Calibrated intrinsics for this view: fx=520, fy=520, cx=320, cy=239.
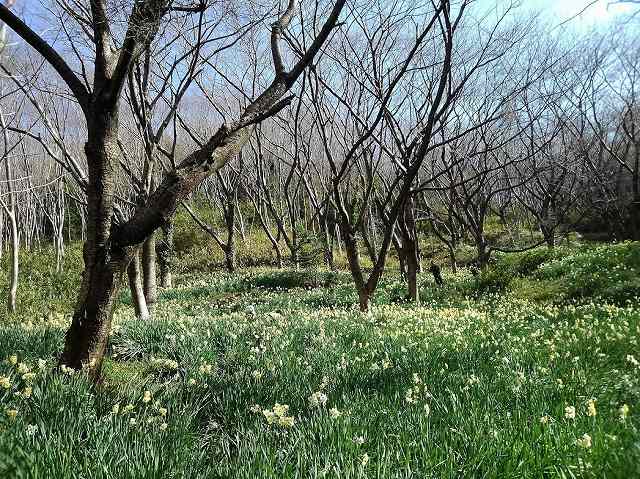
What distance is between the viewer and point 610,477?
1943 mm

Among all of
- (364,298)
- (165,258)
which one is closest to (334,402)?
Answer: (364,298)

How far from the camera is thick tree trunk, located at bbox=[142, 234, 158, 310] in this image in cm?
920

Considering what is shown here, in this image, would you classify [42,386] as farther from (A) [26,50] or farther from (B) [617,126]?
(B) [617,126]

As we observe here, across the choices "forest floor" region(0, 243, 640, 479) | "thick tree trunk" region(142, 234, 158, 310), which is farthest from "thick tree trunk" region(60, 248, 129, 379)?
"thick tree trunk" region(142, 234, 158, 310)

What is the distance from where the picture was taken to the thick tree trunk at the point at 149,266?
9195 millimetres

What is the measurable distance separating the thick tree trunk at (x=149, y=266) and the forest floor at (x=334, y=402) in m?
2.82

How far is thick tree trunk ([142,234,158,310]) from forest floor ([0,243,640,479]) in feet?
9.24

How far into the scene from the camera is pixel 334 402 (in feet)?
10.2

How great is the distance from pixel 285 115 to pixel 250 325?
14525 millimetres

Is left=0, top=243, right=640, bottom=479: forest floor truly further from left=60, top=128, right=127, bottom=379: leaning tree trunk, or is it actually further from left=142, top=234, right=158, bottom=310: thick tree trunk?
left=142, top=234, right=158, bottom=310: thick tree trunk

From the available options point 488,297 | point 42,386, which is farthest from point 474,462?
point 488,297

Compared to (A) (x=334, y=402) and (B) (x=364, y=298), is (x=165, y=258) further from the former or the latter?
(A) (x=334, y=402)

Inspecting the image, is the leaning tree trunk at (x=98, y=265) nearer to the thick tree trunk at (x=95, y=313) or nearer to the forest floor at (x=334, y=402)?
the thick tree trunk at (x=95, y=313)

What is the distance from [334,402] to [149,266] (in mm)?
7064
